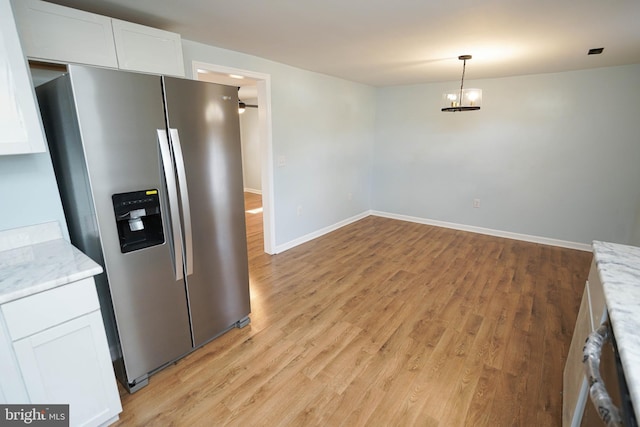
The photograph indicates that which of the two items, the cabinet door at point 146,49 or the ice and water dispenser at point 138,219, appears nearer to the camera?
the ice and water dispenser at point 138,219

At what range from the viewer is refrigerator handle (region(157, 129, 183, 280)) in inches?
67.3

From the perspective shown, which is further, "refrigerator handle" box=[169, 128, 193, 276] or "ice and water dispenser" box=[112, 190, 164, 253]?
"refrigerator handle" box=[169, 128, 193, 276]

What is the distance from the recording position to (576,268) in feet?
11.4

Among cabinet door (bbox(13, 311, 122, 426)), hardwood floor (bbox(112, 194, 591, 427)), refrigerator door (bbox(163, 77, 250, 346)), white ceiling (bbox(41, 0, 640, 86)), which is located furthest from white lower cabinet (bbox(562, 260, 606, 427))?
cabinet door (bbox(13, 311, 122, 426))

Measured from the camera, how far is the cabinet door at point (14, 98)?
1305 mm

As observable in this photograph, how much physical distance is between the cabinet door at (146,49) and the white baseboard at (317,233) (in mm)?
2452

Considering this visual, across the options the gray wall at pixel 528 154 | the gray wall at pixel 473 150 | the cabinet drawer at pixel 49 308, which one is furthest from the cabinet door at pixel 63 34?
the gray wall at pixel 528 154

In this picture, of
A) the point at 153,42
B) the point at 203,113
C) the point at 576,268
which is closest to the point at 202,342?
the point at 203,113

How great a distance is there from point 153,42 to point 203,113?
Result: 0.70m

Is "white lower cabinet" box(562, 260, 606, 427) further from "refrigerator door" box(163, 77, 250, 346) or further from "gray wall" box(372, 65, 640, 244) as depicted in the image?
"gray wall" box(372, 65, 640, 244)

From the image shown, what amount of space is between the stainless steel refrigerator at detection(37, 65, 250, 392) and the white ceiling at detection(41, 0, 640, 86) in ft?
2.16

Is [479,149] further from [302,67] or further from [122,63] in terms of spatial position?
A: [122,63]

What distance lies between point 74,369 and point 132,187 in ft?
3.05

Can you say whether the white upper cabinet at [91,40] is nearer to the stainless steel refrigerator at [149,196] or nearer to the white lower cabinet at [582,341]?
the stainless steel refrigerator at [149,196]
